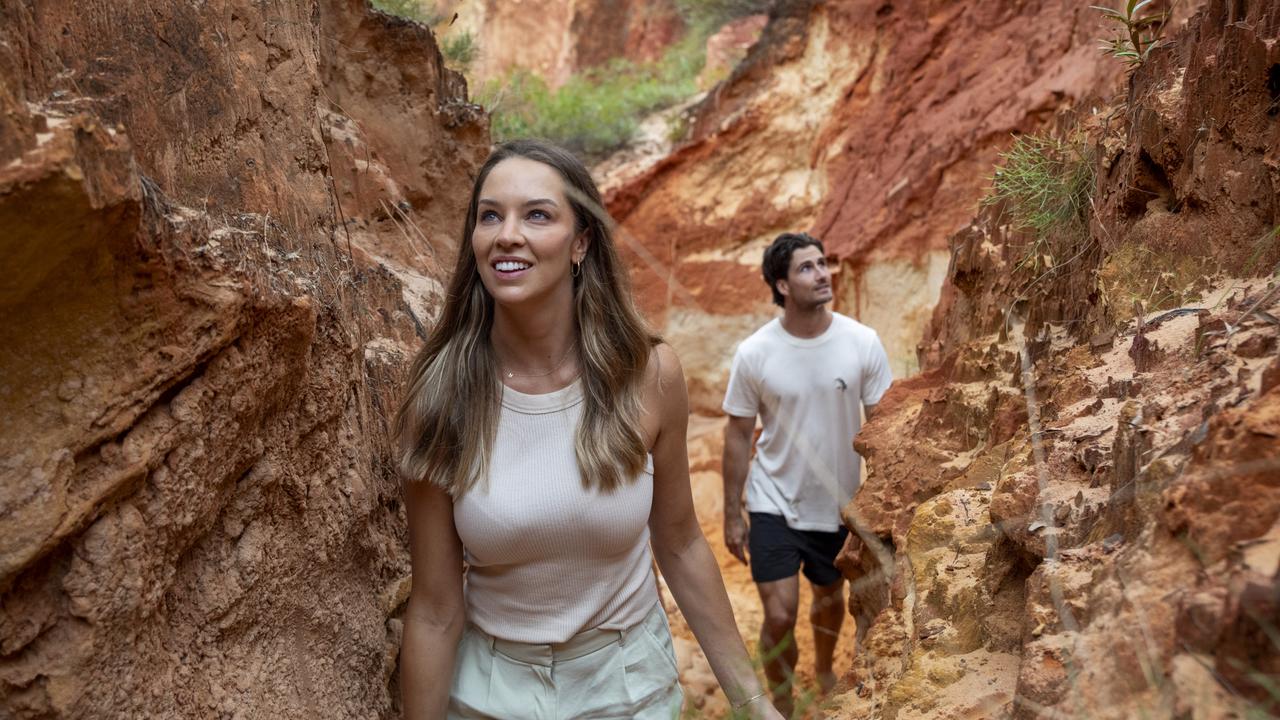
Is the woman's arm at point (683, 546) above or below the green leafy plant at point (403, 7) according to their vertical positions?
below

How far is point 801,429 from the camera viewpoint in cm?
484

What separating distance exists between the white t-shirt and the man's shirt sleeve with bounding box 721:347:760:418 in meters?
0.01

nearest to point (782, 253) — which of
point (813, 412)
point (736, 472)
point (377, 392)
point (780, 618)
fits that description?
point (813, 412)

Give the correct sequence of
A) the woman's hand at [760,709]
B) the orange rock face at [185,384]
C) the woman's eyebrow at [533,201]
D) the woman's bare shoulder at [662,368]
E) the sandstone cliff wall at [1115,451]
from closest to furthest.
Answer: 1. the sandstone cliff wall at [1115,451]
2. the orange rock face at [185,384]
3. the woman's hand at [760,709]
4. the woman's eyebrow at [533,201]
5. the woman's bare shoulder at [662,368]

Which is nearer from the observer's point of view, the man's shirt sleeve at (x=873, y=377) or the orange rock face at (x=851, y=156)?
the man's shirt sleeve at (x=873, y=377)

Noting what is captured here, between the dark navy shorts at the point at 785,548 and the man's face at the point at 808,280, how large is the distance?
1051 millimetres

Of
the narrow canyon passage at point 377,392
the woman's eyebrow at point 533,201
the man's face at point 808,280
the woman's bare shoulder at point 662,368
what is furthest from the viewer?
the man's face at point 808,280

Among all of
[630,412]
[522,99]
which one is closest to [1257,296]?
[630,412]

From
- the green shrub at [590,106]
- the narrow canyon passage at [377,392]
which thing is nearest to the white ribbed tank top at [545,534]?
the narrow canyon passage at [377,392]

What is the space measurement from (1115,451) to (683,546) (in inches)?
45.5

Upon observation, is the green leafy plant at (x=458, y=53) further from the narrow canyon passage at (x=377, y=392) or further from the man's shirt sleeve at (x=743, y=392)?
the man's shirt sleeve at (x=743, y=392)

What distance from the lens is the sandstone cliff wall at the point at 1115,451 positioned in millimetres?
1497

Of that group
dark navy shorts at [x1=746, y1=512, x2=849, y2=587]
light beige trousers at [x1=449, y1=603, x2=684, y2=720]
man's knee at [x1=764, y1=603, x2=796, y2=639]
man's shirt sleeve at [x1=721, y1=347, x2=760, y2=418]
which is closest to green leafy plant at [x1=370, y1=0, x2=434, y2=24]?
man's shirt sleeve at [x1=721, y1=347, x2=760, y2=418]

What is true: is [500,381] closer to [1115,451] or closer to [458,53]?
[1115,451]
